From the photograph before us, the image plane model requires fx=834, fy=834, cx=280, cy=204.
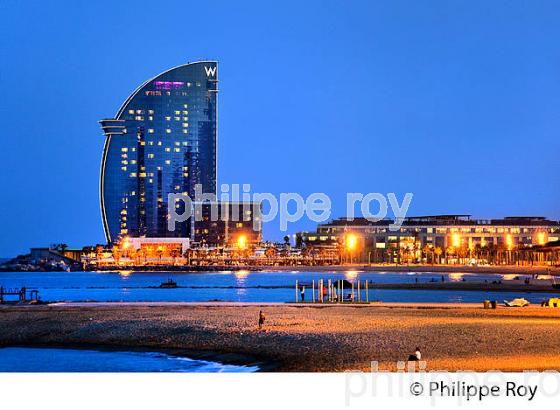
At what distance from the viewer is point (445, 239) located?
181250mm

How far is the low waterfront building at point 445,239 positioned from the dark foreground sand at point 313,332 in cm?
13427

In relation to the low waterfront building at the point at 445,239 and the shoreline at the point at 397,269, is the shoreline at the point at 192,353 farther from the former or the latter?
the low waterfront building at the point at 445,239

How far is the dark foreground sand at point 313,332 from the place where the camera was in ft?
79.2

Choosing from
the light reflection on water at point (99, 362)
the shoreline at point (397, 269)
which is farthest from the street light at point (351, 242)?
the light reflection on water at point (99, 362)

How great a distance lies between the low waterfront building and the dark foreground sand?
134275mm

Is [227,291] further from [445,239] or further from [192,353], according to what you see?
[445,239]

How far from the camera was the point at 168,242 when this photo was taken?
19550 centimetres

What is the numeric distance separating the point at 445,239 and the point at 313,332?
155 metres

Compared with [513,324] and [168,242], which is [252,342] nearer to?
[513,324]

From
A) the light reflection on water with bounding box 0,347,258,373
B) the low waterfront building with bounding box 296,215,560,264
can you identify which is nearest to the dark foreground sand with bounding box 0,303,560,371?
the light reflection on water with bounding box 0,347,258,373

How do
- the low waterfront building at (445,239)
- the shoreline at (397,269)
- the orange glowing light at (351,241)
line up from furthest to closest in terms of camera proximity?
the orange glowing light at (351,241) → the low waterfront building at (445,239) → the shoreline at (397,269)

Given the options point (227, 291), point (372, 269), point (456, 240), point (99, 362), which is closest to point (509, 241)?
point (456, 240)
